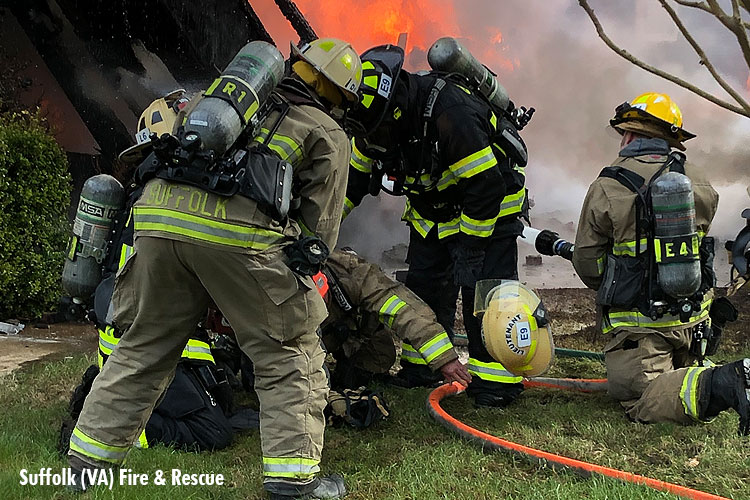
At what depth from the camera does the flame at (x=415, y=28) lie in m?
9.96

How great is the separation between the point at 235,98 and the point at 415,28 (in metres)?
8.21

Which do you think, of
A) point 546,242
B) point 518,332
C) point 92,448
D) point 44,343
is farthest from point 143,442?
point 44,343

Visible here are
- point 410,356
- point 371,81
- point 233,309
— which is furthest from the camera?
point 410,356

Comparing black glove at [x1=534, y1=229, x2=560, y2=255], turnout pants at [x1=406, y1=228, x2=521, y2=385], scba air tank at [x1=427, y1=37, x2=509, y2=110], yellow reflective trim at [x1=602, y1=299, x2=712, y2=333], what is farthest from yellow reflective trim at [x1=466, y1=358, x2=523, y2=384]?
scba air tank at [x1=427, y1=37, x2=509, y2=110]

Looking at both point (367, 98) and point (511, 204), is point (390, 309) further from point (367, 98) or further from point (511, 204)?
point (367, 98)

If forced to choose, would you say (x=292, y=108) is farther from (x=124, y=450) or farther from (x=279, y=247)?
(x=124, y=450)

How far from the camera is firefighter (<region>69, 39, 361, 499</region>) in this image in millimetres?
2637

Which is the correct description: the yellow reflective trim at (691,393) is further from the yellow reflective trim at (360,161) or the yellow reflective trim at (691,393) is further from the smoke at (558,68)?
the smoke at (558,68)

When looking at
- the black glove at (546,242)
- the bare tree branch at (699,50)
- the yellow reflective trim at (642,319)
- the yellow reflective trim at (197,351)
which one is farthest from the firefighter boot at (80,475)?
the bare tree branch at (699,50)

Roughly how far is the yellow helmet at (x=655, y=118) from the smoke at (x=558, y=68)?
19.2ft

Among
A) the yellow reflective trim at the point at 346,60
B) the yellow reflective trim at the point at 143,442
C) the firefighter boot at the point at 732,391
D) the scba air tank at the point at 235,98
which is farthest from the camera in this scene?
the yellow reflective trim at the point at 346,60

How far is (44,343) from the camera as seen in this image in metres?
6.15

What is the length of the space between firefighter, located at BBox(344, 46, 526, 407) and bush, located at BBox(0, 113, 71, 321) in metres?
3.72

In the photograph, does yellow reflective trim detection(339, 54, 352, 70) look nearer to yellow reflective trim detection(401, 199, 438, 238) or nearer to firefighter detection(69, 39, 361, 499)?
firefighter detection(69, 39, 361, 499)
